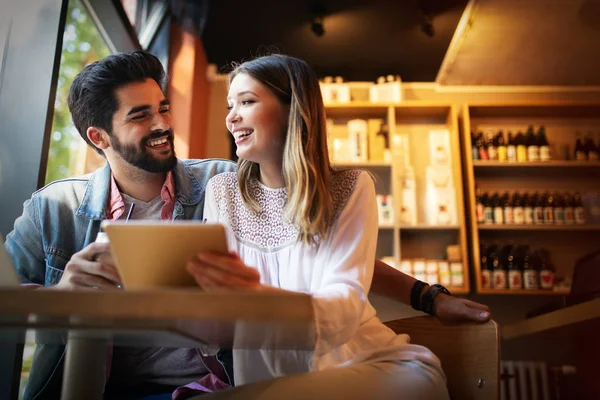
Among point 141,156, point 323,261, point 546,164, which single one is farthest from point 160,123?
point 546,164

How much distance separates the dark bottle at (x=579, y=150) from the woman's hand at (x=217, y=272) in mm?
3572

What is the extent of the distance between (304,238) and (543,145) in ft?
10.2

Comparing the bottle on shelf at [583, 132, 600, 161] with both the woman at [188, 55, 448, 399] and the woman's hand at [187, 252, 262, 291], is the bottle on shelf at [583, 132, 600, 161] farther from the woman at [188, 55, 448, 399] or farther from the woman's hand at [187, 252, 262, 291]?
the woman's hand at [187, 252, 262, 291]

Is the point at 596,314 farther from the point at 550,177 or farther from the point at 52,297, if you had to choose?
the point at 550,177

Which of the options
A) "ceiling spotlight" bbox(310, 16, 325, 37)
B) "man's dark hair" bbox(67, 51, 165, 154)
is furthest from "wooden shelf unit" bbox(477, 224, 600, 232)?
"man's dark hair" bbox(67, 51, 165, 154)

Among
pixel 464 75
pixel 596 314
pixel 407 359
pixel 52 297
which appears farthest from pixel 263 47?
pixel 52 297

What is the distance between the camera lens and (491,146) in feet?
12.4

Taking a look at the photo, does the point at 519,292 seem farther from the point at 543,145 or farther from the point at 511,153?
the point at 543,145

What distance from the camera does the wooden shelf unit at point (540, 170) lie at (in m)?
3.67

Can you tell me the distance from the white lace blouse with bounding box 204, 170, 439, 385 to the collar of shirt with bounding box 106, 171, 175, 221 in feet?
0.38

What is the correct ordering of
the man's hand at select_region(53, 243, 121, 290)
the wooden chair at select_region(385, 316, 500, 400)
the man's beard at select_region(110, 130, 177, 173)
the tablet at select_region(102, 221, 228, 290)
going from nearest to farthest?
the tablet at select_region(102, 221, 228, 290)
the man's hand at select_region(53, 243, 121, 290)
the wooden chair at select_region(385, 316, 500, 400)
the man's beard at select_region(110, 130, 177, 173)

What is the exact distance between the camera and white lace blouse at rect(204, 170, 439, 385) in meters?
1.14

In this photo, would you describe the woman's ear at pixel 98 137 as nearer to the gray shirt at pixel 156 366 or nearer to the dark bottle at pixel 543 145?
the gray shirt at pixel 156 366

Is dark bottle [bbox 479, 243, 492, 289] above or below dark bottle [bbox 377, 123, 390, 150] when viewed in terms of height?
below
